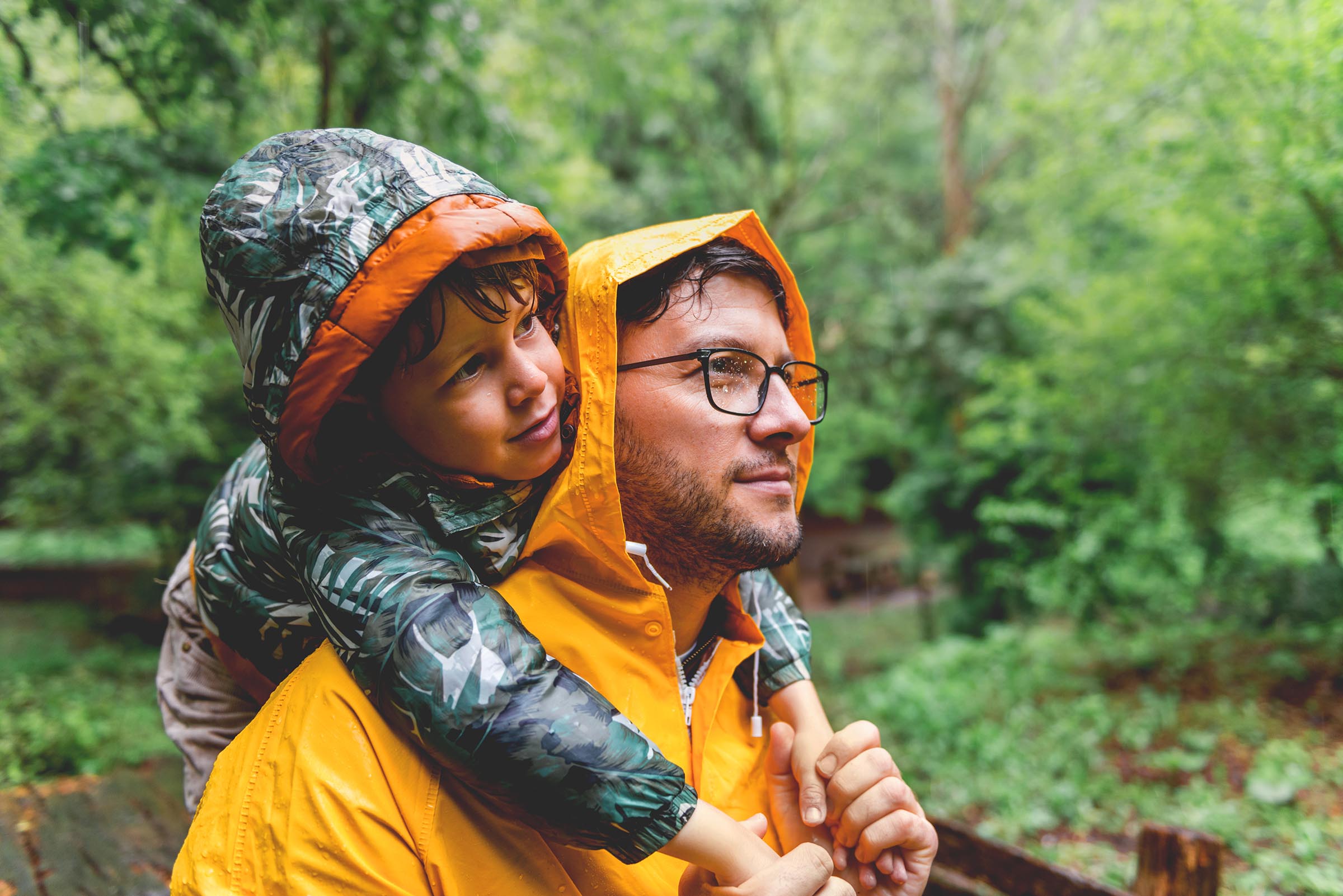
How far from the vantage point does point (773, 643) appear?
78.6 inches

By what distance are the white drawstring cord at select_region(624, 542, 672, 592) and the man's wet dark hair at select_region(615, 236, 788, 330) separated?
48 cm

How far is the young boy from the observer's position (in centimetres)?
120

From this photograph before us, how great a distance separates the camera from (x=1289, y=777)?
548 cm

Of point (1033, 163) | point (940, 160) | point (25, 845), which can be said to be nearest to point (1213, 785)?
point (25, 845)

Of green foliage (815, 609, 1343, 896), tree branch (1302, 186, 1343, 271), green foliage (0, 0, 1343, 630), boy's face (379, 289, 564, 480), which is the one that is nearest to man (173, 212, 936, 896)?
boy's face (379, 289, 564, 480)

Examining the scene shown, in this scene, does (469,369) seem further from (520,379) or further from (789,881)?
(789,881)

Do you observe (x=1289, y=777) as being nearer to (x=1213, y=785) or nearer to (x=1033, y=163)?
(x=1213, y=785)

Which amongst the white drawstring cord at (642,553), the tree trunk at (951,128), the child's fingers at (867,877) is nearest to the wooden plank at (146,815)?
the white drawstring cord at (642,553)

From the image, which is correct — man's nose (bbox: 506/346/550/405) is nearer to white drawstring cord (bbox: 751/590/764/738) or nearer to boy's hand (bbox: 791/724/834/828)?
white drawstring cord (bbox: 751/590/764/738)

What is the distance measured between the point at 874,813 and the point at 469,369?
3.76 feet

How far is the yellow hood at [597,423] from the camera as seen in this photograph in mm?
1517

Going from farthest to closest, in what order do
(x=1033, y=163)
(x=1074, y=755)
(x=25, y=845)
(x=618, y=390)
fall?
(x=1033, y=163) → (x=1074, y=755) → (x=25, y=845) → (x=618, y=390)

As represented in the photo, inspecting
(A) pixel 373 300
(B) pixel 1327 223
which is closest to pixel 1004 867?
(A) pixel 373 300

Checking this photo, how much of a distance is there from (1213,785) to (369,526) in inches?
264
